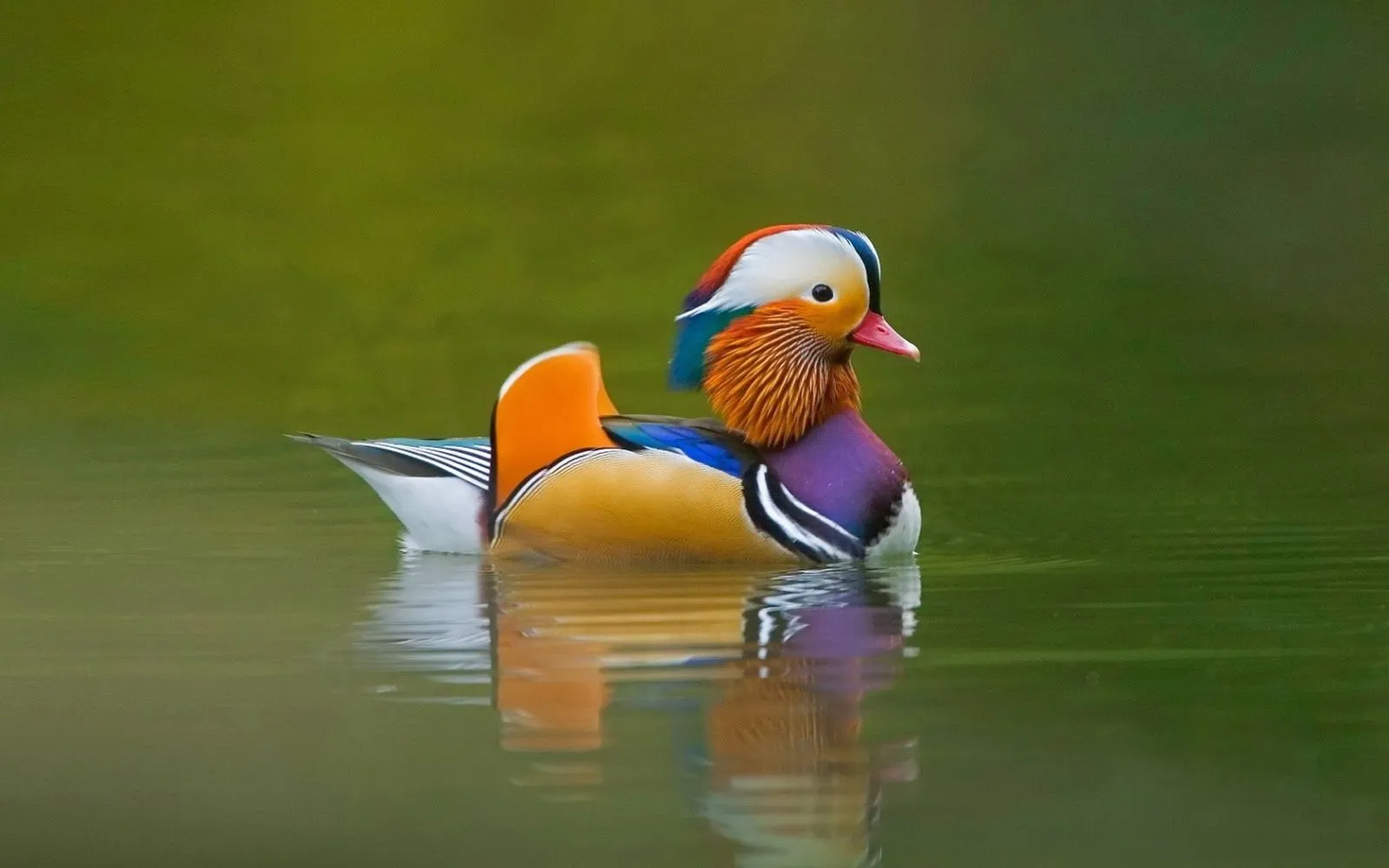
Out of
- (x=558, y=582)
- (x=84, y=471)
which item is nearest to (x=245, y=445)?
(x=84, y=471)

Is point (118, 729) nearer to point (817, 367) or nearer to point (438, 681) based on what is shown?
point (438, 681)

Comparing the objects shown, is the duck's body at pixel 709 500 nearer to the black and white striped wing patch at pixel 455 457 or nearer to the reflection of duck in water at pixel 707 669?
the black and white striped wing patch at pixel 455 457

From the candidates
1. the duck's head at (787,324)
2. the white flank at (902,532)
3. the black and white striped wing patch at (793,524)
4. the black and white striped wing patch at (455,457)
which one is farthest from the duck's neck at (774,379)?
the black and white striped wing patch at (455,457)

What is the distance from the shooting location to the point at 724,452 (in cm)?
655

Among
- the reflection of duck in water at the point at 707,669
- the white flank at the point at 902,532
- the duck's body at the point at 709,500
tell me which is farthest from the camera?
the white flank at the point at 902,532

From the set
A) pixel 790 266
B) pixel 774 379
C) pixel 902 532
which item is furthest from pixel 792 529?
pixel 790 266

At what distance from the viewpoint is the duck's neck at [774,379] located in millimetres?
6648

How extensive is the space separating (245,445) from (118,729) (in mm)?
4422

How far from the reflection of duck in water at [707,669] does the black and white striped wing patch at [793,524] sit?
100mm

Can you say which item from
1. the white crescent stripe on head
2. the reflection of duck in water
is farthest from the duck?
the reflection of duck in water

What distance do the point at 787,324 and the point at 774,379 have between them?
0.16 m

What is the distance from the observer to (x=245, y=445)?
922 centimetres

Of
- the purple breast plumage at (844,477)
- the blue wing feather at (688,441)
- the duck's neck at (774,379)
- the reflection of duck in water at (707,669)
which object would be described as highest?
the duck's neck at (774,379)

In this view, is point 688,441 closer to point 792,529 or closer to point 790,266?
point 792,529
